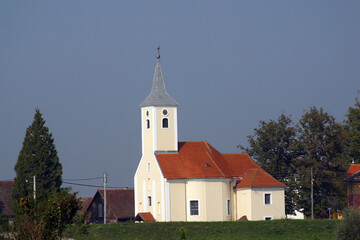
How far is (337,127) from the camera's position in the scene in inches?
2933

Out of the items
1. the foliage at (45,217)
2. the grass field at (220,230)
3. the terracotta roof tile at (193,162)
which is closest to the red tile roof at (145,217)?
the terracotta roof tile at (193,162)

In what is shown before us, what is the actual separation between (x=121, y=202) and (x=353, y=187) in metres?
25.7

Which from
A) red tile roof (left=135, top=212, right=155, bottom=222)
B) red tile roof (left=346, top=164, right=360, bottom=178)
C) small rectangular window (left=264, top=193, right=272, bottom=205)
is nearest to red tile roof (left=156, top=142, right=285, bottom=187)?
small rectangular window (left=264, top=193, right=272, bottom=205)

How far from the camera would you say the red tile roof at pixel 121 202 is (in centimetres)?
8069

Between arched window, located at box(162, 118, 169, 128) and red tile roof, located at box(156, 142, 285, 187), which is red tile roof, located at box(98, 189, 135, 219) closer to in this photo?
red tile roof, located at box(156, 142, 285, 187)

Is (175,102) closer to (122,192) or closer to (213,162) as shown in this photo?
(213,162)

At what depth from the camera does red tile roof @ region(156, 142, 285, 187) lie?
68938mm

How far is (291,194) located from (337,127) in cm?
833

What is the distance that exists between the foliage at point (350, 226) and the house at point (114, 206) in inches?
1425

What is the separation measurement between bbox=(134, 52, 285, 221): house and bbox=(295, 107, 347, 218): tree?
5052 millimetres

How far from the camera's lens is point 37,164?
69.0 meters

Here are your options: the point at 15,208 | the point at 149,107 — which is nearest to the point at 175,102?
the point at 149,107

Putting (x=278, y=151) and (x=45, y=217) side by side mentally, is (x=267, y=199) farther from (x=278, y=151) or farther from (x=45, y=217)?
(x=45, y=217)

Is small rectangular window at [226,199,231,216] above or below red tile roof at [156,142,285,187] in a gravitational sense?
below
